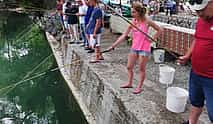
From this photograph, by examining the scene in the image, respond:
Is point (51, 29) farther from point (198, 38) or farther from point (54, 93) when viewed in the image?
point (198, 38)

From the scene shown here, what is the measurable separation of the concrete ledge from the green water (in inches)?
13.6

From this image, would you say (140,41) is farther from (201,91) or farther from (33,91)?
(33,91)

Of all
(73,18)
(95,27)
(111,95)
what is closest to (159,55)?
(95,27)

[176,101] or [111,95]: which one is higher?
[176,101]

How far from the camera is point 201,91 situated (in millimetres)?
2621

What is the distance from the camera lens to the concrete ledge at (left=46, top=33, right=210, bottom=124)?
11.9 feet

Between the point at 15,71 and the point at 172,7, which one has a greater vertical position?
the point at 172,7

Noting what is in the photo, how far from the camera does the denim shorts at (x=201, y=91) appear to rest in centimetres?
249

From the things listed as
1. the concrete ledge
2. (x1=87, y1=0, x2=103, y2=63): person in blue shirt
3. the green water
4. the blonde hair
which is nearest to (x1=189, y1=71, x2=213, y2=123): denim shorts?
the concrete ledge

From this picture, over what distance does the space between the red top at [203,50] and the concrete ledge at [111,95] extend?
40.6 inches

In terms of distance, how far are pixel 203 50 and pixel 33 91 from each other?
5.97m

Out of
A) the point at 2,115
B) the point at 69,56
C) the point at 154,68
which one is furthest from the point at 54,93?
the point at 154,68

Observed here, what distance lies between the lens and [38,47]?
12.5 m

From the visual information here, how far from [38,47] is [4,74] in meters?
3.53
